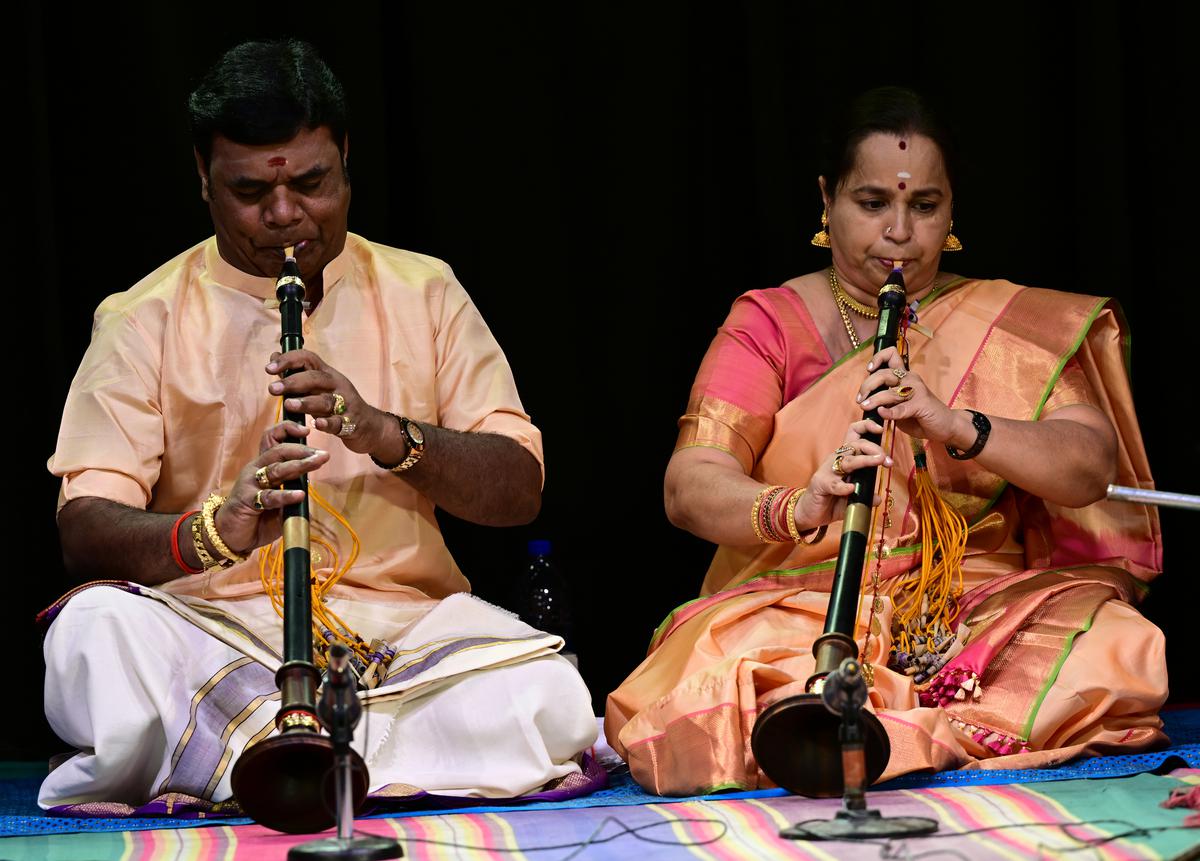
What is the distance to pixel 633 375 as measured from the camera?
4875 millimetres

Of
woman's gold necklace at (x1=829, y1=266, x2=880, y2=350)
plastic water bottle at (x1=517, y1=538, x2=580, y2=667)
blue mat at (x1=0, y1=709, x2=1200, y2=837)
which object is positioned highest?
woman's gold necklace at (x1=829, y1=266, x2=880, y2=350)

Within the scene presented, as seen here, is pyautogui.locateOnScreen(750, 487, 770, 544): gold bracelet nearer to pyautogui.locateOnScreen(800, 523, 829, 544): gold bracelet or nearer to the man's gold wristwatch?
pyautogui.locateOnScreen(800, 523, 829, 544): gold bracelet

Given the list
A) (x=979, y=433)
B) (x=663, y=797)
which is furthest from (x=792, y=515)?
(x=663, y=797)

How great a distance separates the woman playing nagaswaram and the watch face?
0.63m

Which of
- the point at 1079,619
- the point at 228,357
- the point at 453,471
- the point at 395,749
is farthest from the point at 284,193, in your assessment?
the point at 1079,619

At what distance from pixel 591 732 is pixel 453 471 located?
61 centimetres

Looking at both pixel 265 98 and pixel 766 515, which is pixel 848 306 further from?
pixel 265 98

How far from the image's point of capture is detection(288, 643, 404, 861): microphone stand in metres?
2.61

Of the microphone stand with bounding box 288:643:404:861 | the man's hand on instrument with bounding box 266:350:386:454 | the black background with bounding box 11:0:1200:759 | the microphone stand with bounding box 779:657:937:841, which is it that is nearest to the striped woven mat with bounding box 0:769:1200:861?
the microphone stand with bounding box 779:657:937:841

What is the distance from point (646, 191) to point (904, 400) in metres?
1.40

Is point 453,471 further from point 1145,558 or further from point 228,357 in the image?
point 1145,558

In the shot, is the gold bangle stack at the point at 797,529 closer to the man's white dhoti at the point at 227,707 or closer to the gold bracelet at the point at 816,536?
the gold bracelet at the point at 816,536

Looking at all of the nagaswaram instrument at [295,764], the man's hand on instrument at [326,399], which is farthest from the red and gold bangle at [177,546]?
the nagaswaram instrument at [295,764]

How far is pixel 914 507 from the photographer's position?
156 inches
